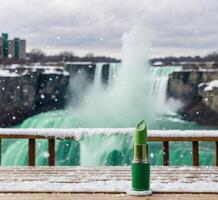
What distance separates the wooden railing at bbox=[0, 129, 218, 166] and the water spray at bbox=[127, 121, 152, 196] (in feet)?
7.43

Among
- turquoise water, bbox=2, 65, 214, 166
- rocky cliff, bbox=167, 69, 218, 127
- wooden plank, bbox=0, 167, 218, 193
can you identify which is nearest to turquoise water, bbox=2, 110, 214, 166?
turquoise water, bbox=2, 65, 214, 166

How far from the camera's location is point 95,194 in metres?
3.11

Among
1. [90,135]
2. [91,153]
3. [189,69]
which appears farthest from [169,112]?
[90,135]

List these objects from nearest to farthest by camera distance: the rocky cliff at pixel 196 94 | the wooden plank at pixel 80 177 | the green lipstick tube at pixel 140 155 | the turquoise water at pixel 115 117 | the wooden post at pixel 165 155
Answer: the green lipstick tube at pixel 140 155 → the wooden plank at pixel 80 177 → the wooden post at pixel 165 155 → the turquoise water at pixel 115 117 → the rocky cliff at pixel 196 94

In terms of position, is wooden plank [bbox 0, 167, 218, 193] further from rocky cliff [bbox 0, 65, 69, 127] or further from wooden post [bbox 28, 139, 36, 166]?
rocky cliff [bbox 0, 65, 69, 127]

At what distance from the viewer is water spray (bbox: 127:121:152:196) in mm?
2969

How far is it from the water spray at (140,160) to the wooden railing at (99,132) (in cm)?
227

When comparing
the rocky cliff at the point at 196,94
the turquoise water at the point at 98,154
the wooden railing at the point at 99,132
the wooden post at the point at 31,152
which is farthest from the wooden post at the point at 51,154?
the rocky cliff at the point at 196,94

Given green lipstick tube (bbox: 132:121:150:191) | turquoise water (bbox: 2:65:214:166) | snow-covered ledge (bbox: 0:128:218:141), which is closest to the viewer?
green lipstick tube (bbox: 132:121:150:191)

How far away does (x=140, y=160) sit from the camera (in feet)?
9.82

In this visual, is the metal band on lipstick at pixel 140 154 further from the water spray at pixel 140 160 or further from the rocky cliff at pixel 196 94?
the rocky cliff at pixel 196 94

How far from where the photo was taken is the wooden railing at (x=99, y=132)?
5.26 metres

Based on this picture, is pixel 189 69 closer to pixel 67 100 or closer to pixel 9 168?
pixel 67 100

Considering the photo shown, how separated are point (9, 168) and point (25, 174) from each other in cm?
38
